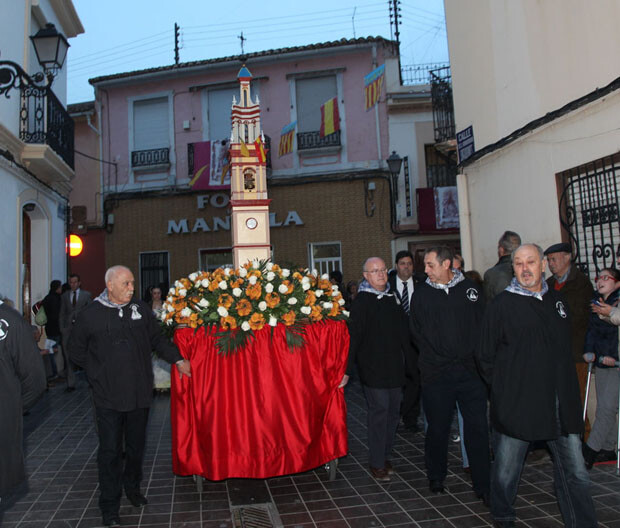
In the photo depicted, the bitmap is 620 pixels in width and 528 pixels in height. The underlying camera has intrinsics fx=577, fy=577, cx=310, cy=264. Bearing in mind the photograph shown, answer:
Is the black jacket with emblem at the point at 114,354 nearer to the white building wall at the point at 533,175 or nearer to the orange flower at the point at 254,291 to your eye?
the orange flower at the point at 254,291

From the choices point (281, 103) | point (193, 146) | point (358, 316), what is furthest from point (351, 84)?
point (358, 316)

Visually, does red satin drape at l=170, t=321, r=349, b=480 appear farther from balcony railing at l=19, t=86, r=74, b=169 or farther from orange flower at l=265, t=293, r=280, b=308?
balcony railing at l=19, t=86, r=74, b=169

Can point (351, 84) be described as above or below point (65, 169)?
above

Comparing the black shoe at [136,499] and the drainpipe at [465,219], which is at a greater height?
the drainpipe at [465,219]

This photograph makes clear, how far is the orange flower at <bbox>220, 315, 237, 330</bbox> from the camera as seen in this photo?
4.43 metres

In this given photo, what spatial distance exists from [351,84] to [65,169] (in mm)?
8246

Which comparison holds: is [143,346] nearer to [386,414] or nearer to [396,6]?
[386,414]

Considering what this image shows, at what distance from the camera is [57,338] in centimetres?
1009

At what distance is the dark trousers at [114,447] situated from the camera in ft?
13.2

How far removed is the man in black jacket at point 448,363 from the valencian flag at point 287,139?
37.5ft

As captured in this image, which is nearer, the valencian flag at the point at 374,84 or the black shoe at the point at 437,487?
the black shoe at the point at 437,487

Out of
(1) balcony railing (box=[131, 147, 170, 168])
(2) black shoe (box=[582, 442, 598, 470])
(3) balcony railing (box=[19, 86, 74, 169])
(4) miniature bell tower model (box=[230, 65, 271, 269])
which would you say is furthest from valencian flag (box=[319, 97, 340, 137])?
(2) black shoe (box=[582, 442, 598, 470])

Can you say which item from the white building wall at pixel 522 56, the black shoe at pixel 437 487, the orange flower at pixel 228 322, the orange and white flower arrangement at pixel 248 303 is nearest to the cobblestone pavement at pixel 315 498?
the black shoe at pixel 437 487

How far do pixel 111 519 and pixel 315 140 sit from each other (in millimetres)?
13427
